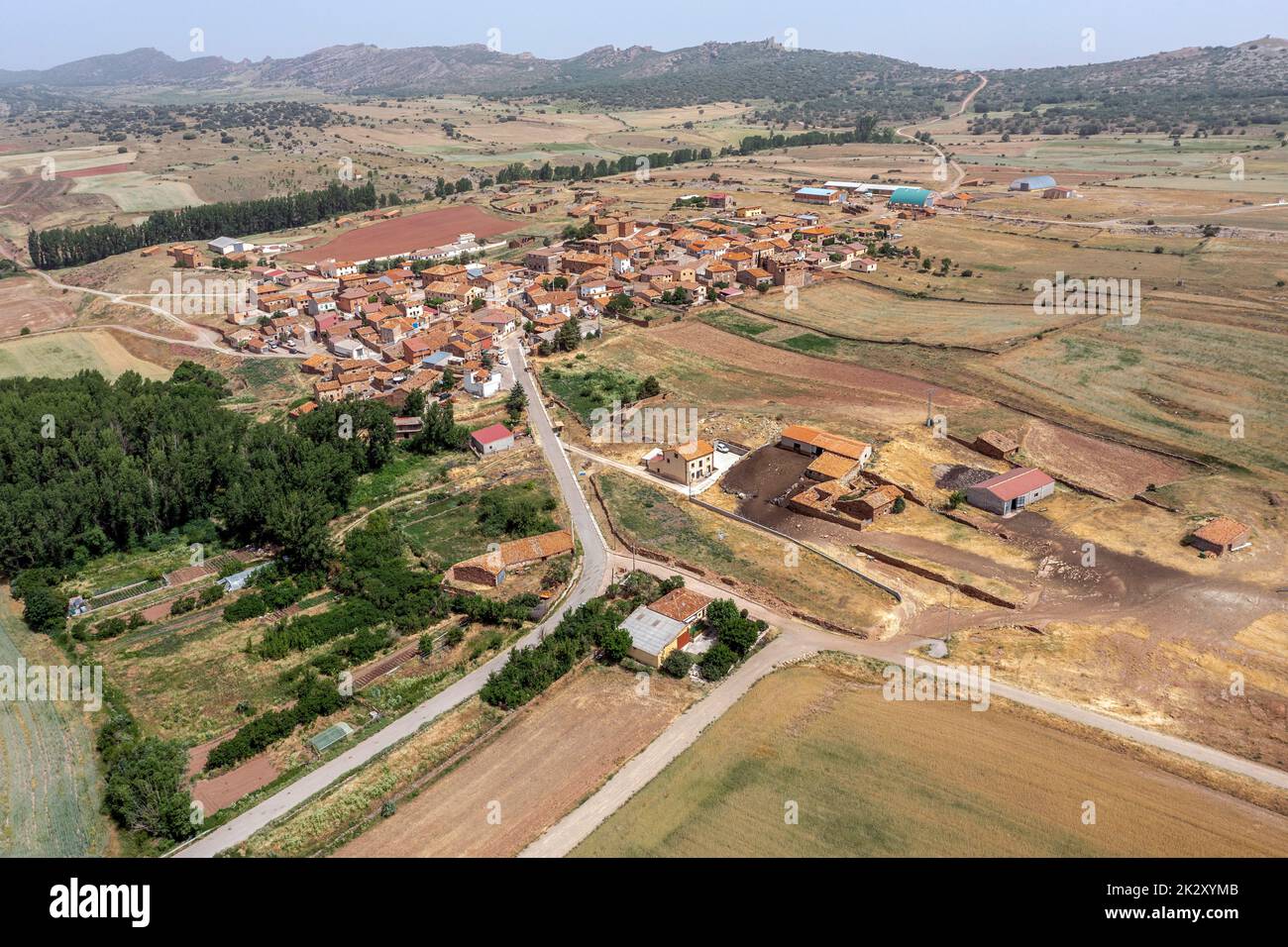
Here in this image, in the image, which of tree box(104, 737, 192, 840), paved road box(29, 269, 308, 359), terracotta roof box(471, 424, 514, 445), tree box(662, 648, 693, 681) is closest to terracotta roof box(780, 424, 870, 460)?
terracotta roof box(471, 424, 514, 445)

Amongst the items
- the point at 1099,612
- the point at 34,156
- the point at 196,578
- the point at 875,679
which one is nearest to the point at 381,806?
the point at 875,679

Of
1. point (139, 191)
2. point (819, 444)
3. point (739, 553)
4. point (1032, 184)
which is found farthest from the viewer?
point (139, 191)

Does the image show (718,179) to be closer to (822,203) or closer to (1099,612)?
(822,203)

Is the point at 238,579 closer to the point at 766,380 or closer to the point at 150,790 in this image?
the point at 150,790

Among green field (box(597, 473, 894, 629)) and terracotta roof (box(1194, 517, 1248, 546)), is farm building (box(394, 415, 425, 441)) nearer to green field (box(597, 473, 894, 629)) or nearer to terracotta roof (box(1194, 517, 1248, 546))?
green field (box(597, 473, 894, 629))

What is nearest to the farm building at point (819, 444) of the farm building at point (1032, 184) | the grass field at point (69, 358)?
the grass field at point (69, 358)

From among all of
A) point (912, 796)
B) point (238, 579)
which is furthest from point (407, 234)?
point (912, 796)
